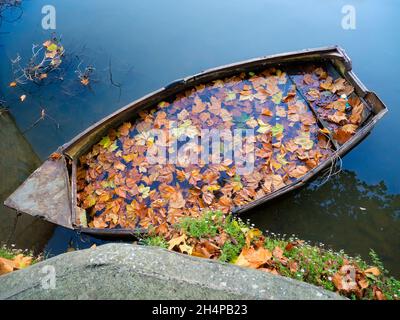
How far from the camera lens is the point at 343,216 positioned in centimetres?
407

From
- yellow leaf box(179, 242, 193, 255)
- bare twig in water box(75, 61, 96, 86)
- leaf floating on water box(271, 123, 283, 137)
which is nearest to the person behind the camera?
yellow leaf box(179, 242, 193, 255)

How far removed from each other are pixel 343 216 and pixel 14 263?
11.9 ft

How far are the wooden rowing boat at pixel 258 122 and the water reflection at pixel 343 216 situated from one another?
338mm

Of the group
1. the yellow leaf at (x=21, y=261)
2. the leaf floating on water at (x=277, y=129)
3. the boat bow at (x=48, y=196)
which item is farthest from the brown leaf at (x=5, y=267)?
the leaf floating on water at (x=277, y=129)

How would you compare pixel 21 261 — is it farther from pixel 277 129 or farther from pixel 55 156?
pixel 277 129

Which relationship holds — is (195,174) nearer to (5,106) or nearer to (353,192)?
(353,192)

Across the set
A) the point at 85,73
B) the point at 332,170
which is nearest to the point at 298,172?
the point at 332,170

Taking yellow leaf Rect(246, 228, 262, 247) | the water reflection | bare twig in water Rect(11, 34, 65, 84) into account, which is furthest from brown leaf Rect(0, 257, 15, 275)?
bare twig in water Rect(11, 34, 65, 84)

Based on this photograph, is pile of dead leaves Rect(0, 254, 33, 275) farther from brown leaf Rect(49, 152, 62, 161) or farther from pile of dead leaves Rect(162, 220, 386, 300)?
pile of dead leaves Rect(162, 220, 386, 300)

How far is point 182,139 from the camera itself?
4.51m

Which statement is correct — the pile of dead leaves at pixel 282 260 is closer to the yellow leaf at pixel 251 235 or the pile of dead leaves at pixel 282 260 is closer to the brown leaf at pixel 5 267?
the yellow leaf at pixel 251 235

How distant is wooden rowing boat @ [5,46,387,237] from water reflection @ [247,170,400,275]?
338 millimetres

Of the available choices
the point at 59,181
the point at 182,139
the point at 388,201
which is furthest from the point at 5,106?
the point at 388,201

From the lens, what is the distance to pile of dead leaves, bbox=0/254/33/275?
2943 mm
